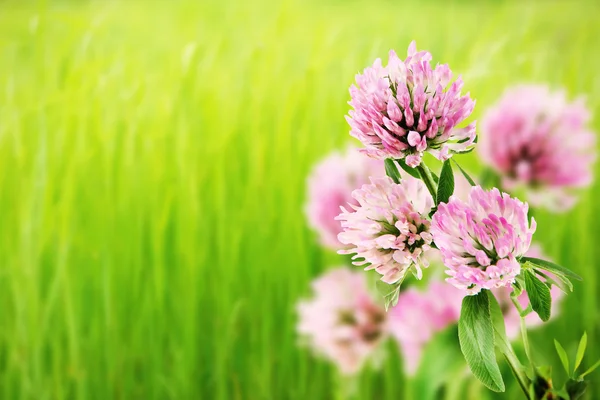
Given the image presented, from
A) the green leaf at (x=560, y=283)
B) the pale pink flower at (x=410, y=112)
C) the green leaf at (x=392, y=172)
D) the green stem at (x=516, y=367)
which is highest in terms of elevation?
the pale pink flower at (x=410, y=112)

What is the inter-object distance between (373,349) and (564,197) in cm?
26

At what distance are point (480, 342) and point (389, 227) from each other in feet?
0.18

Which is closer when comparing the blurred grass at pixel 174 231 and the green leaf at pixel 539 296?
the green leaf at pixel 539 296

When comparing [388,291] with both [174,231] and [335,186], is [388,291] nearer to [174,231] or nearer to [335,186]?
[335,186]

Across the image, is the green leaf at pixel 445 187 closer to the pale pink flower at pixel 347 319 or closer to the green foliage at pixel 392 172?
the green foliage at pixel 392 172

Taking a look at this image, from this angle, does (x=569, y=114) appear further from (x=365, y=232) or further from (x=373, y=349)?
(x=365, y=232)

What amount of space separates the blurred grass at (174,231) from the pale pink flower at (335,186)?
0.15 m

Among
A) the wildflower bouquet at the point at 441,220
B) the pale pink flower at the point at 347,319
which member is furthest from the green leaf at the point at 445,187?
the pale pink flower at the point at 347,319

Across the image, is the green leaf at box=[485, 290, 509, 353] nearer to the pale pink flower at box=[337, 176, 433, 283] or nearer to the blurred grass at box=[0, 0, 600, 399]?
the pale pink flower at box=[337, 176, 433, 283]

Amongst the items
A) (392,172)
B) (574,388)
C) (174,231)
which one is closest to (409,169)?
(392,172)

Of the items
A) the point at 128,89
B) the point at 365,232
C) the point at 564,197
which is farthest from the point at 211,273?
the point at 365,232

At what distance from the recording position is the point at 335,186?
631 mm

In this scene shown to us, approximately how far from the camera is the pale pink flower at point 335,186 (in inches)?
24.7

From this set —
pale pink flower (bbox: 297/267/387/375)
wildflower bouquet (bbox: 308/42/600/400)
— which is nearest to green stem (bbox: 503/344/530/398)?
wildflower bouquet (bbox: 308/42/600/400)
